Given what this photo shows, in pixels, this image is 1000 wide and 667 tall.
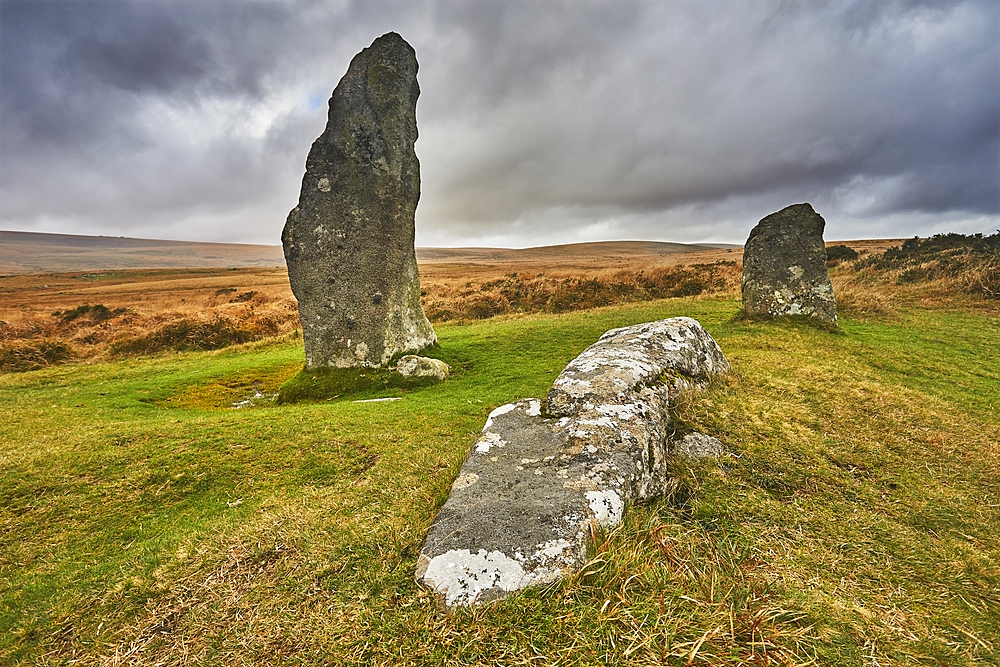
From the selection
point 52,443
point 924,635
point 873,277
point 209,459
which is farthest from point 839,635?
point 873,277

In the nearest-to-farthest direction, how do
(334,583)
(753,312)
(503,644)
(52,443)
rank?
(503,644) → (334,583) → (52,443) → (753,312)

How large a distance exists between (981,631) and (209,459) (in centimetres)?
808

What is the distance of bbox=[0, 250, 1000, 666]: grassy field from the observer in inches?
110

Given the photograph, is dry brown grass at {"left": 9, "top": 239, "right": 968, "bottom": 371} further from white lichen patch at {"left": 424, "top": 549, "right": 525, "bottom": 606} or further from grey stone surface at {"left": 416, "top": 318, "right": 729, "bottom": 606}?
white lichen patch at {"left": 424, "top": 549, "right": 525, "bottom": 606}

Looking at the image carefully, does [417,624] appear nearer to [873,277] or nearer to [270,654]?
[270,654]

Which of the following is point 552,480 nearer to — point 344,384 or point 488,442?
point 488,442

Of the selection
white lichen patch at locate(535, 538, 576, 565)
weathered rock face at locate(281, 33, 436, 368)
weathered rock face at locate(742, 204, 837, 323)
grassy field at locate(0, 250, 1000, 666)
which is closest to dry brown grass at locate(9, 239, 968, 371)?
weathered rock face at locate(742, 204, 837, 323)

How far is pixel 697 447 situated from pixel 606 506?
210 centimetres

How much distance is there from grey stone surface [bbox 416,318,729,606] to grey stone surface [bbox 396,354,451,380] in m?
5.58

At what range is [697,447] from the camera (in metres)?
5.23

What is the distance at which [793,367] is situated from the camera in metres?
8.40

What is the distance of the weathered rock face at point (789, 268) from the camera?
43.8ft

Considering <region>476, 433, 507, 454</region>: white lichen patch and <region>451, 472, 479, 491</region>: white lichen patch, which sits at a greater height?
<region>476, 433, 507, 454</region>: white lichen patch

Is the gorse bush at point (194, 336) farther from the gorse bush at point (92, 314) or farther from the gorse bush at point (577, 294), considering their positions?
the gorse bush at point (577, 294)
